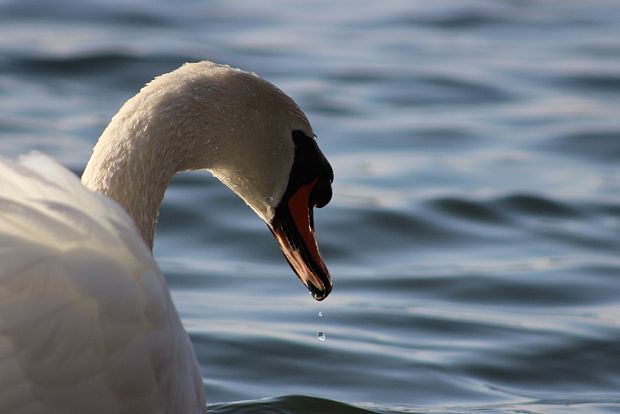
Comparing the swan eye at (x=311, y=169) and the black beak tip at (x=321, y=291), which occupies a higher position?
the swan eye at (x=311, y=169)

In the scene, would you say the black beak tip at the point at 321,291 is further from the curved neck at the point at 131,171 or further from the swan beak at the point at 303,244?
the curved neck at the point at 131,171

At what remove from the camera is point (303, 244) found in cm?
555

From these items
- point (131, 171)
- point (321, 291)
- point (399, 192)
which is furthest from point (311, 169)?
point (399, 192)

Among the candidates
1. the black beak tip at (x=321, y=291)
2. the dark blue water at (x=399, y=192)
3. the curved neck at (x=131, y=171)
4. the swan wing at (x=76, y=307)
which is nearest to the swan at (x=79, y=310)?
the swan wing at (x=76, y=307)

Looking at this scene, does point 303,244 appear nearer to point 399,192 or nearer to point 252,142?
point 252,142

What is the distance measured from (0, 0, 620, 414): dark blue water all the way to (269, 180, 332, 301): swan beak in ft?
2.27

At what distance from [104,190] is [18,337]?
4.25 feet

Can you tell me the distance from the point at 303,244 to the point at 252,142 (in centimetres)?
46

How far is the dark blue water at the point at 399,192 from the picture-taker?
6.68m

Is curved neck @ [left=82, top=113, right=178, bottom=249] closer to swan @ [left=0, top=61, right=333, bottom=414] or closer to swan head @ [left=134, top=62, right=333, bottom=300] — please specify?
swan head @ [left=134, top=62, right=333, bottom=300]

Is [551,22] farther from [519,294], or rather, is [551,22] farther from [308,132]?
[308,132]

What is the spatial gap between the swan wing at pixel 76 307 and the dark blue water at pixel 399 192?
205 centimetres

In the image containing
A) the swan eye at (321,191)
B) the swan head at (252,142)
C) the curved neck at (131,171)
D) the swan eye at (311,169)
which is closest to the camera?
the curved neck at (131,171)

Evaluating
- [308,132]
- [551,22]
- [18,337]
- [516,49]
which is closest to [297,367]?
[308,132]
